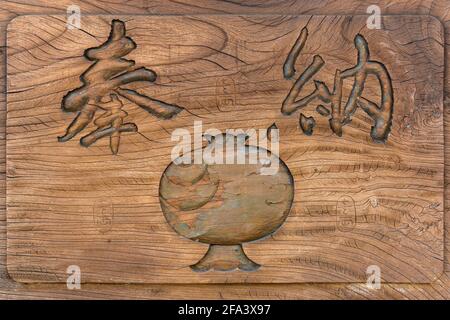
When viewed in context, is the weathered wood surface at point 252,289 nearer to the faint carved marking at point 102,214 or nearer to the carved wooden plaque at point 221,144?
the carved wooden plaque at point 221,144

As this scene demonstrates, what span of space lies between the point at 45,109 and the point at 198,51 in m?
0.56

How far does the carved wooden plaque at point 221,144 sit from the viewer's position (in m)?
2.94

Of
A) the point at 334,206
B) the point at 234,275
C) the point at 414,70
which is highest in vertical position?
the point at 414,70

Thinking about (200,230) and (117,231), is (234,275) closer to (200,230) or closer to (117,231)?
(200,230)

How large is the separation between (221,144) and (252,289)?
1.69 ft

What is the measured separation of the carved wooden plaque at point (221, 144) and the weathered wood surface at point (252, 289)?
4 cm

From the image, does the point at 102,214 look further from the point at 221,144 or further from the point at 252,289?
the point at 252,289

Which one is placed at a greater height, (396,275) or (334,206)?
(334,206)

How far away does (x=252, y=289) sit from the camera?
Answer: 9.75 feet

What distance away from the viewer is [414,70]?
2.94m

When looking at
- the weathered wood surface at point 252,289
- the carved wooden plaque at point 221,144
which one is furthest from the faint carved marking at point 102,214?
the weathered wood surface at point 252,289

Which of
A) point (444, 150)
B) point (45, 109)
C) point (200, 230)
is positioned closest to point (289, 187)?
point (200, 230)

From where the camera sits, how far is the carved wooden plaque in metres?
2.94

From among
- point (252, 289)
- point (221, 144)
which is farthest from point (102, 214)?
point (252, 289)
